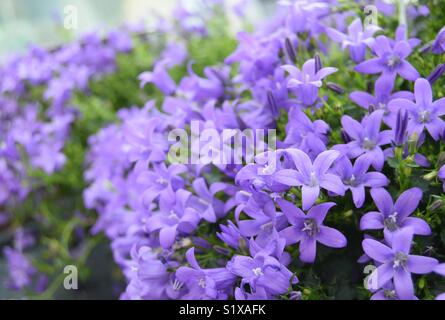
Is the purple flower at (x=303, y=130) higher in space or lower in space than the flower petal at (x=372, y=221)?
higher

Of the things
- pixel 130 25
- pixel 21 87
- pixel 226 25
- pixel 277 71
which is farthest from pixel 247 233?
pixel 130 25

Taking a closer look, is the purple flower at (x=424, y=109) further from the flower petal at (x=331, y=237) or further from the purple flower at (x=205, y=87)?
the purple flower at (x=205, y=87)

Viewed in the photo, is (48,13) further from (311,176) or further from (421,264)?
(421,264)

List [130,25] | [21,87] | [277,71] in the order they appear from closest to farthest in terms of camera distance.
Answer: [277,71], [21,87], [130,25]

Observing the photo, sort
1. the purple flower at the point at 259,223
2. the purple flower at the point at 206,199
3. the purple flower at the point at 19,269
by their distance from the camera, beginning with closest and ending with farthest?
1. the purple flower at the point at 259,223
2. the purple flower at the point at 206,199
3. the purple flower at the point at 19,269

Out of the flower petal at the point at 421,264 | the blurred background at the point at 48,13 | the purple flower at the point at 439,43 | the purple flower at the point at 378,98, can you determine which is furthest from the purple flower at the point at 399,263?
the blurred background at the point at 48,13

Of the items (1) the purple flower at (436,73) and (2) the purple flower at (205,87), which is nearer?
(1) the purple flower at (436,73)

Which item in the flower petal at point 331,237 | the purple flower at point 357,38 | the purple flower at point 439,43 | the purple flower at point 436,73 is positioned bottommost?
the flower petal at point 331,237

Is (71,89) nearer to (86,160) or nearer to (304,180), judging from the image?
(86,160)
